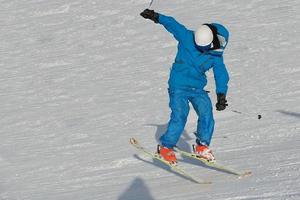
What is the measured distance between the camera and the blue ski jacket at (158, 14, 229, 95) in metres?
7.38

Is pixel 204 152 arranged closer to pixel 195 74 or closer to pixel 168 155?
pixel 168 155

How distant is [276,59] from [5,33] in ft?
27.2

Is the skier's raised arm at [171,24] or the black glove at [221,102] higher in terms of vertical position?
the skier's raised arm at [171,24]

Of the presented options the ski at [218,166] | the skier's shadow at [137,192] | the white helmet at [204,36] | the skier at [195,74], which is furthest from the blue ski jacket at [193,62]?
the skier's shadow at [137,192]

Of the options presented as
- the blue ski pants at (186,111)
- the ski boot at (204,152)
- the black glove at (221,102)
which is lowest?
the ski boot at (204,152)

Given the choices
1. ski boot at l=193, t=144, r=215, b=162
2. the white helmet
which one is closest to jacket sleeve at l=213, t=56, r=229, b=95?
the white helmet

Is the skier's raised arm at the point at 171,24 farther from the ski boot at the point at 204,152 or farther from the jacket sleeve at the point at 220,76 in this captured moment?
the ski boot at the point at 204,152

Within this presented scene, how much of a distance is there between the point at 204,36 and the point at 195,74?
21.8 inches

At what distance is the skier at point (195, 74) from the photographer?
7.31 metres

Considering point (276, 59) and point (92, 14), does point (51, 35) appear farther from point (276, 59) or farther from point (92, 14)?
point (276, 59)

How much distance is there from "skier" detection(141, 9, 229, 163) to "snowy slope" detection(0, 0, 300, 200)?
0.39m

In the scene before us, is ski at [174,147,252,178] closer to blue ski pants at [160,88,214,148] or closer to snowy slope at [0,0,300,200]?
snowy slope at [0,0,300,200]

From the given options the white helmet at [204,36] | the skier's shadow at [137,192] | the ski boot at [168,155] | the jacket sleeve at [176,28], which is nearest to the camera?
the skier's shadow at [137,192]

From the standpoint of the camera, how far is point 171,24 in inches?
301
